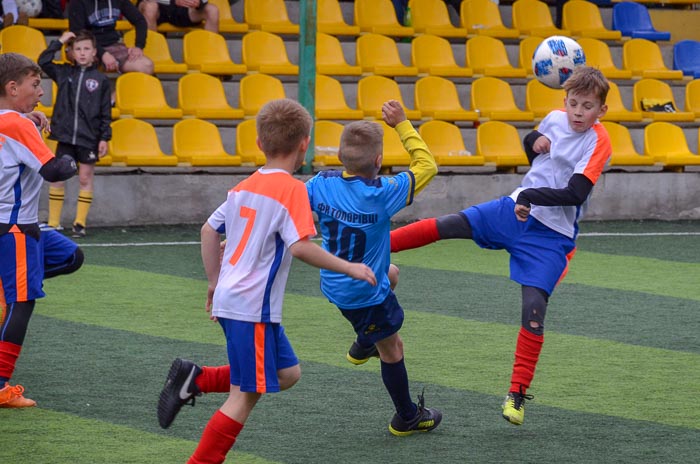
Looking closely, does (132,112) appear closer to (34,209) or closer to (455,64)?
(455,64)

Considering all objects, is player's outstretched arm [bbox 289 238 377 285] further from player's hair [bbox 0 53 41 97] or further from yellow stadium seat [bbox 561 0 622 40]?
yellow stadium seat [bbox 561 0 622 40]

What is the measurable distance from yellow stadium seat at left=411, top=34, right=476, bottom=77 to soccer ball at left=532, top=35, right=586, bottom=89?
694 cm

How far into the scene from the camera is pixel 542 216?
5.58 metres

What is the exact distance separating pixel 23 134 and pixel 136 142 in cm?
724

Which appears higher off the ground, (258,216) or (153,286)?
(258,216)

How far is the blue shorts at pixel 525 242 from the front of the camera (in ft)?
18.0

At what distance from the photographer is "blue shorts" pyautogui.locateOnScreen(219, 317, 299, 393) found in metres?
4.14

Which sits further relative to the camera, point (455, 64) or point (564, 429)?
point (455, 64)

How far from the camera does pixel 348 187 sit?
4.81 m

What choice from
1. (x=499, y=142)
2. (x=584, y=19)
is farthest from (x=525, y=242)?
(x=584, y=19)

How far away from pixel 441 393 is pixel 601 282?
4016 mm

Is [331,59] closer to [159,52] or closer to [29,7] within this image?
[159,52]

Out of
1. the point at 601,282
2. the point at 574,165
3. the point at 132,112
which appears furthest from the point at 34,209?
the point at 132,112

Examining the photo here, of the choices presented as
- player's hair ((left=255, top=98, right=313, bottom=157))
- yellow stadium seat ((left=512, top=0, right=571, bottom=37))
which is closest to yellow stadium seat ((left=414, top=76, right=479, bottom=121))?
yellow stadium seat ((left=512, top=0, right=571, bottom=37))
